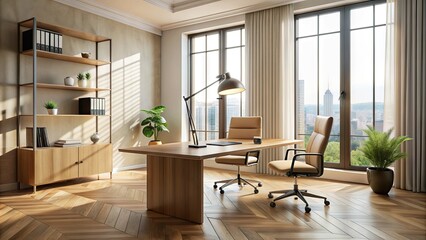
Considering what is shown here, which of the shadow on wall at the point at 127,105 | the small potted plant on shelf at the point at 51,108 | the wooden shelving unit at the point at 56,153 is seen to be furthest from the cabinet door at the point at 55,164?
the shadow on wall at the point at 127,105

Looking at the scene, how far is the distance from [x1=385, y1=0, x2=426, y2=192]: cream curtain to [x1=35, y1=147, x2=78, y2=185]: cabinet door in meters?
4.48

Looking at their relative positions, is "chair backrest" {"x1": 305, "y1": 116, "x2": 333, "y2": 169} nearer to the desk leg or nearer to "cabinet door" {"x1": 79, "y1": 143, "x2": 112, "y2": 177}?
the desk leg

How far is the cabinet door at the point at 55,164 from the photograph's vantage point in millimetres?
4211

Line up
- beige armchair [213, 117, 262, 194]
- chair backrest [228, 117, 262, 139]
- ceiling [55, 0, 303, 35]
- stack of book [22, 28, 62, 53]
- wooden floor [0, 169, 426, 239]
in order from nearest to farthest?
wooden floor [0, 169, 426, 239] → stack of book [22, 28, 62, 53] → beige armchair [213, 117, 262, 194] → chair backrest [228, 117, 262, 139] → ceiling [55, 0, 303, 35]

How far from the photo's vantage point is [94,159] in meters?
4.93

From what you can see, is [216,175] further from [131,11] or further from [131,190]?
[131,11]

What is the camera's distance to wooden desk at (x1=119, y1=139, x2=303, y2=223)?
3031 millimetres

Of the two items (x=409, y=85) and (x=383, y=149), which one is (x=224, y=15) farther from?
(x=383, y=149)

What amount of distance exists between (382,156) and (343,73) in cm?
148

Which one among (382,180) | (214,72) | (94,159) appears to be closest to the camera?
(382,180)

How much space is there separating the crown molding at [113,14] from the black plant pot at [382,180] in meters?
4.75

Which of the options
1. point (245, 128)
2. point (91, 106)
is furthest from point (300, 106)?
point (91, 106)

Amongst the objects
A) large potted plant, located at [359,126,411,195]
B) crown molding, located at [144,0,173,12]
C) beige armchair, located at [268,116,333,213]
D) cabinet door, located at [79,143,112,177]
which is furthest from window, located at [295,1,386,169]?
cabinet door, located at [79,143,112,177]

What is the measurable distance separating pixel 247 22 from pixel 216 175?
8.96 ft
